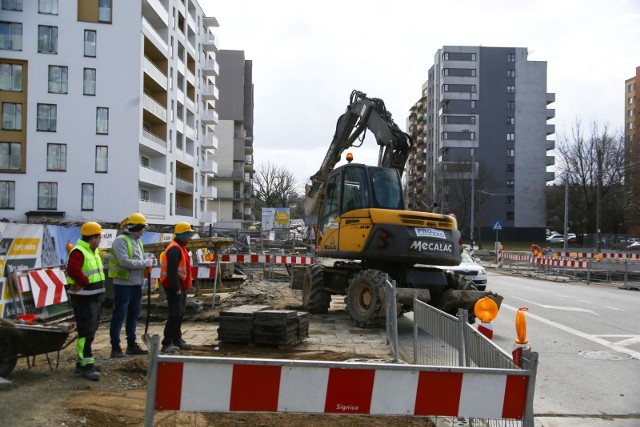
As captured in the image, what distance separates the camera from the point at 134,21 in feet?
160

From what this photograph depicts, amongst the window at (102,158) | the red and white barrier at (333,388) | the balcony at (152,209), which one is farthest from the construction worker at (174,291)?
the window at (102,158)

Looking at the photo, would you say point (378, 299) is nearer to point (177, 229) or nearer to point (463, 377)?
point (177, 229)

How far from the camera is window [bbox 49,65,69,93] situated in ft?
155

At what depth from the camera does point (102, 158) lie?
48.2m

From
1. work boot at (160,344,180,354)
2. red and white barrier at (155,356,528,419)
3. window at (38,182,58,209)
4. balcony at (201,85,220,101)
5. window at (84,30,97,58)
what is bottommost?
work boot at (160,344,180,354)

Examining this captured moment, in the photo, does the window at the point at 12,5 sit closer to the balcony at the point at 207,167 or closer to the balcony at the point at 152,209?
the balcony at the point at 152,209

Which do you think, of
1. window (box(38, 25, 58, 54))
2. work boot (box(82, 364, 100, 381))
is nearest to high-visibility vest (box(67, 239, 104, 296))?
work boot (box(82, 364, 100, 381))

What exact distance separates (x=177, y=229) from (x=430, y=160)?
105m

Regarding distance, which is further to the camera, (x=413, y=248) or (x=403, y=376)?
(x=413, y=248)

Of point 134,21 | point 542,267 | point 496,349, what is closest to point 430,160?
point 134,21

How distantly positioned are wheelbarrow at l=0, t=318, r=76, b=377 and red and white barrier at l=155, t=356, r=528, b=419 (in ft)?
13.4

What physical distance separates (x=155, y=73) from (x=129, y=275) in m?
46.4

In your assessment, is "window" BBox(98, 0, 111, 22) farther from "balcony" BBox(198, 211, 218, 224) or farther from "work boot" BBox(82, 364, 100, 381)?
"work boot" BBox(82, 364, 100, 381)

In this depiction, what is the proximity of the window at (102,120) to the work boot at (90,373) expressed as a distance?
43.6 metres
